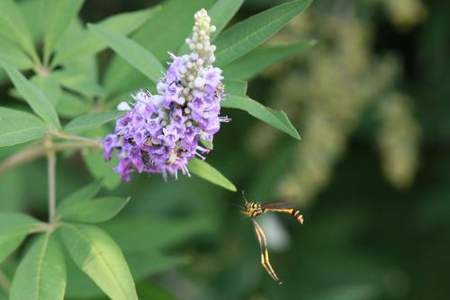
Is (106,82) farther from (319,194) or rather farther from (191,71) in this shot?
(319,194)

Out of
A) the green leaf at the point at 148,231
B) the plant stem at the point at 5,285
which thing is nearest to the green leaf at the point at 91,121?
the plant stem at the point at 5,285

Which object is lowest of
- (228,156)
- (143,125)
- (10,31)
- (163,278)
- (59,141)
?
(143,125)

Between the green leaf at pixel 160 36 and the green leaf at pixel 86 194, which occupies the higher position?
the green leaf at pixel 160 36

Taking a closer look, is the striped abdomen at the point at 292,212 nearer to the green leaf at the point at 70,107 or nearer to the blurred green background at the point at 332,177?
the green leaf at the point at 70,107

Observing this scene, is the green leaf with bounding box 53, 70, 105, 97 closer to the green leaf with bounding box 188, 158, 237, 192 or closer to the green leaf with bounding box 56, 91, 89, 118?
the green leaf with bounding box 56, 91, 89, 118

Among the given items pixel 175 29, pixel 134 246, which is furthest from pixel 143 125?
pixel 134 246

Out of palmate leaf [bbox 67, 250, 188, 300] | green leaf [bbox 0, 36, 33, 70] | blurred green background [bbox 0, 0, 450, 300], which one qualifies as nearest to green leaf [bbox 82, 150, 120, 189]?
green leaf [bbox 0, 36, 33, 70]
